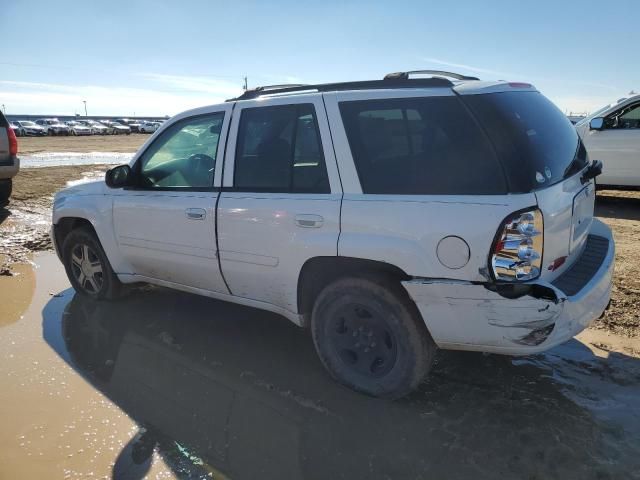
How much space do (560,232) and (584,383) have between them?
1.19 m

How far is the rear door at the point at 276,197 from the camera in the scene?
124 inches

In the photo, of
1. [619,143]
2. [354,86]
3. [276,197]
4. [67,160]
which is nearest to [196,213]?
[276,197]

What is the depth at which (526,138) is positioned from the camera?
274 cm

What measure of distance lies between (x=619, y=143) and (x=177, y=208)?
793 cm

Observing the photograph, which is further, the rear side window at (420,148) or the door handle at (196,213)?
the door handle at (196,213)

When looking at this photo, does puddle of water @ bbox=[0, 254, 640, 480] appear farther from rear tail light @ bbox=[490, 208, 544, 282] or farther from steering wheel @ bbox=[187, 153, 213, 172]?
steering wheel @ bbox=[187, 153, 213, 172]

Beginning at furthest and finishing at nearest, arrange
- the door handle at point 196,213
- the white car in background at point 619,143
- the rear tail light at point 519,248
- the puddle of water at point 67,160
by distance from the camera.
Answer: the puddle of water at point 67,160
the white car in background at point 619,143
the door handle at point 196,213
the rear tail light at point 519,248

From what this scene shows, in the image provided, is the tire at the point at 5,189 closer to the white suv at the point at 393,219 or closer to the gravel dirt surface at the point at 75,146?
the white suv at the point at 393,219

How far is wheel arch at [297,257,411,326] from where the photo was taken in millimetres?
2975

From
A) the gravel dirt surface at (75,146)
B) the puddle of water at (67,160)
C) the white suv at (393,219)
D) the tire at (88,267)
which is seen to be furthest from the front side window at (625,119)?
the gravel dirt surface at (75,146)

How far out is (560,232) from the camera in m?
2.76

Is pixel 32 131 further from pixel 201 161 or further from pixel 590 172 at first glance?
pixel 590 172

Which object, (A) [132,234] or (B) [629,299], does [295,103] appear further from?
(B) [629,299]

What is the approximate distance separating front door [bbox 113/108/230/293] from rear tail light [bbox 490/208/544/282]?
2.01 meters
